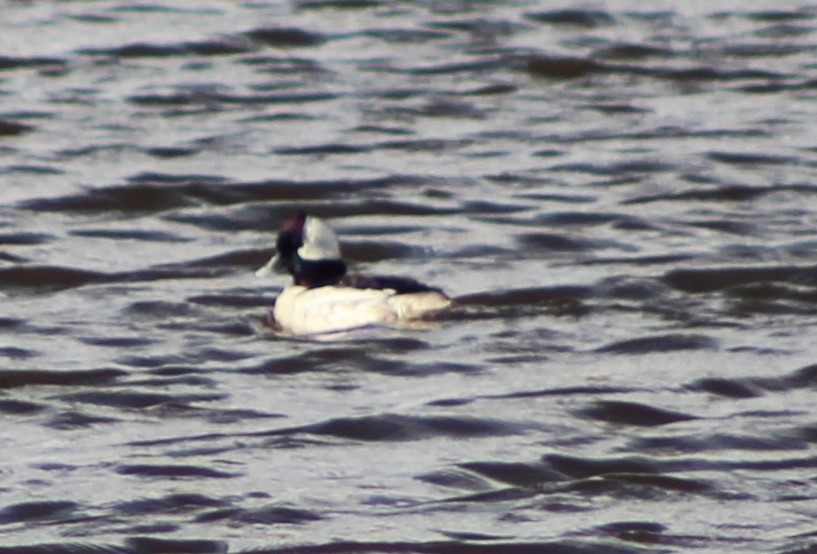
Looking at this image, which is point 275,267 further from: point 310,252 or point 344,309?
point 344,309

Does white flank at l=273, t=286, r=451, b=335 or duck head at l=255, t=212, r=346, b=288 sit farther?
duck head at l=255, t=212, r=346, b=288

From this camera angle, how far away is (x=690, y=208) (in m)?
15.3

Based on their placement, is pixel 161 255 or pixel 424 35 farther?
pixel 424 35

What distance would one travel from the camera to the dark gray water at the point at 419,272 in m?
8.88

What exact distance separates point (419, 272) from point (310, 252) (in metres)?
1.33

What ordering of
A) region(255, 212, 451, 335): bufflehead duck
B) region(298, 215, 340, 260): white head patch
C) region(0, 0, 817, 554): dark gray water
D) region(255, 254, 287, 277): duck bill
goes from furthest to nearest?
region(255, 254, 287, 277): duck bill < region(298, 215, 340, 260): white head patch < region(255, 212, 451, 335): bufflehead duck < region(0, 0, 817, 554): dark gray water

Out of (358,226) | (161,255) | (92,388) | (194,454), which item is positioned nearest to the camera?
(194,454)

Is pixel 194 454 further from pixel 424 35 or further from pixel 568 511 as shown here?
pixel 424 35

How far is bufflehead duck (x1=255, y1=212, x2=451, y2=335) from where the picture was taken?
1188 cm

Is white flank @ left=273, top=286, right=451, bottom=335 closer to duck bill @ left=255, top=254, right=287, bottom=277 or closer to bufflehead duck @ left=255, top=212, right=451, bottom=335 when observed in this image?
bufflehead duck @ left=255, top=212, right=451, bottom=335

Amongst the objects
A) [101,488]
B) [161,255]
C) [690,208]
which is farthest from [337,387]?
[690,208]

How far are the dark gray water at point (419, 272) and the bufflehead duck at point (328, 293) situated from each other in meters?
0.15

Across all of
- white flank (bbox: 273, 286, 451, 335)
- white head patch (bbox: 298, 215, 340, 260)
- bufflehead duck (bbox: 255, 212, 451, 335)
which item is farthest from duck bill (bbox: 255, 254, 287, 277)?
white flank (bbox: 273, 286, 451, 335)

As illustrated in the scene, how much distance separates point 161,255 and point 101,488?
5.23 meters
